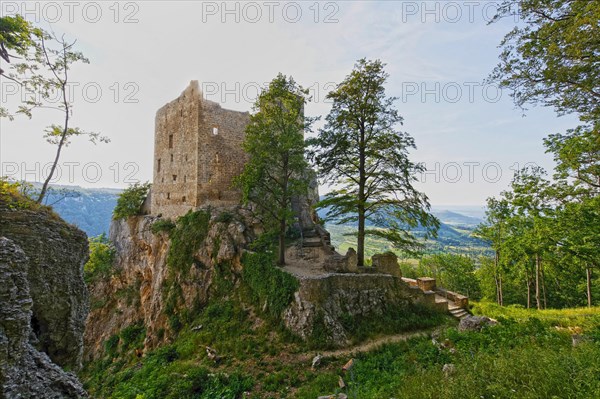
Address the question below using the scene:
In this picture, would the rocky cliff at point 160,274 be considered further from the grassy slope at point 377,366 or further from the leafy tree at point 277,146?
the leafy tree at point 277,146

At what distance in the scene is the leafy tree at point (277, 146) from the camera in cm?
1415

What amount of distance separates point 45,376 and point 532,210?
68.6 feet

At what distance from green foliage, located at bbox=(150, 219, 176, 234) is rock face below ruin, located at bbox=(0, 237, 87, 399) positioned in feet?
50.7

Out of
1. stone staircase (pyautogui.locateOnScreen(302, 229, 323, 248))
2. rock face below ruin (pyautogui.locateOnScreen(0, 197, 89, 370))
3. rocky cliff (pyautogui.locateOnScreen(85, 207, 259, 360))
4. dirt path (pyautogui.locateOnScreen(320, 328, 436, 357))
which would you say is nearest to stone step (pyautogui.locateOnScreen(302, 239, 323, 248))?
stone staircase (pyautogui.locateOnScreen(302, 229, 323, 248))

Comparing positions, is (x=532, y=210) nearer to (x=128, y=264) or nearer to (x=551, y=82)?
(x=551, y=82)

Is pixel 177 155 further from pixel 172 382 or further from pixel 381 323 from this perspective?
pixel 381 323

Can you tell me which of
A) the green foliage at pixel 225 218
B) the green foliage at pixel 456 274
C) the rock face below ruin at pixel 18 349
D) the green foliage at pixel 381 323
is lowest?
the green foliage at pixel 456 274

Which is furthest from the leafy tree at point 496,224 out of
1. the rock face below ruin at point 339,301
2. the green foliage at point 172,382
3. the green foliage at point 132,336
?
the green foliage at point 132,336

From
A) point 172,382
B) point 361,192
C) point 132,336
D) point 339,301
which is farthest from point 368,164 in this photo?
point 132,336

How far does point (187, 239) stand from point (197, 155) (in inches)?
251

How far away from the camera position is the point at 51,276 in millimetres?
7301

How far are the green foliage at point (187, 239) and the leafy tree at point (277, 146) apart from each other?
5279 millimetres

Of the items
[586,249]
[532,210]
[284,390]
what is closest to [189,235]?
[284,390]

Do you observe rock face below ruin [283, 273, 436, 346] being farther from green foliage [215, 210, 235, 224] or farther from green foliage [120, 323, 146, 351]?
green foliage [120, 323, 146, 351]
